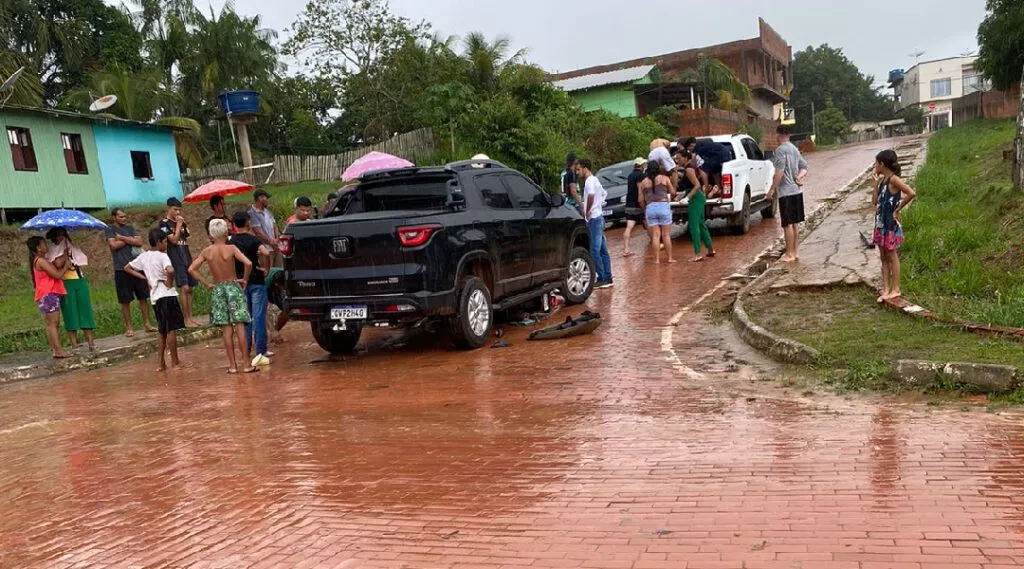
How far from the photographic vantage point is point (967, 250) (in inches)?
415

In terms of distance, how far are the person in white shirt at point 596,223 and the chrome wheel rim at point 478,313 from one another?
3399mm

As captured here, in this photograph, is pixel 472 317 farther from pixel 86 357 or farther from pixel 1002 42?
pixel 1002 42

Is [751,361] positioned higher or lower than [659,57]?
lower

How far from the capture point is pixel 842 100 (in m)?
93.6

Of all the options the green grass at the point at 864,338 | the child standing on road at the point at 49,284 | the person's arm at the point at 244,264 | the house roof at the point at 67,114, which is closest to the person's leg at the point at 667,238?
the green grass at the point at 864,338

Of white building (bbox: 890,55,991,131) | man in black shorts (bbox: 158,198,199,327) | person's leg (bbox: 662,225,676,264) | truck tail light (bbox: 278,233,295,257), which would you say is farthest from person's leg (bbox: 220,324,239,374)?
white building (bbox: 890,55,991,131)

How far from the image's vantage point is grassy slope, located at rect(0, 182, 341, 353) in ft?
43.7

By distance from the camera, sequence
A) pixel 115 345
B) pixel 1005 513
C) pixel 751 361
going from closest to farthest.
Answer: pixel 1005 513
pixel 751 361
pixel 115 345

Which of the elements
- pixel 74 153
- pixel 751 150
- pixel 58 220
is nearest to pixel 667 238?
pixel 751 150

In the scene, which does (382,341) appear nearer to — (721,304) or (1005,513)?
(721,304)

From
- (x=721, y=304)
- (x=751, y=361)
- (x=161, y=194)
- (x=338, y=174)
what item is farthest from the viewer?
(x=338, y=174)

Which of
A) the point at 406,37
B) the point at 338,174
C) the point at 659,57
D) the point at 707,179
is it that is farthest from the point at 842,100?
the point at 707,179

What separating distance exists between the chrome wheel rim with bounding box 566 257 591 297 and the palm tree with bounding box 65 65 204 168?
25.1 m

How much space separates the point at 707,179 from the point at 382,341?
7746 mm
